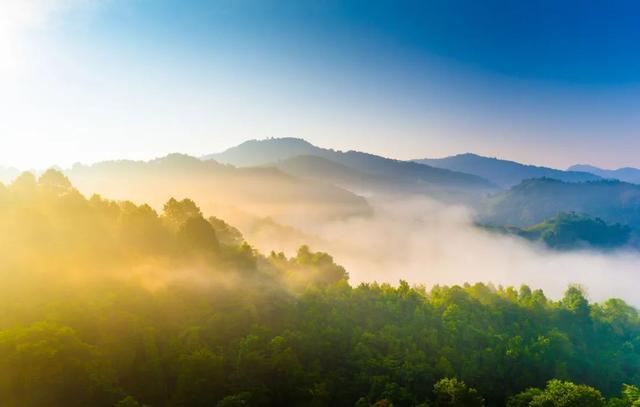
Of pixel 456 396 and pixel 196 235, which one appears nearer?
pixel 456 396

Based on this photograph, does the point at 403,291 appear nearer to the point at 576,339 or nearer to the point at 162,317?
the point at 576,339

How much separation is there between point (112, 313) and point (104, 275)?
9188 mm

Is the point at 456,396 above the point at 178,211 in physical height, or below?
below

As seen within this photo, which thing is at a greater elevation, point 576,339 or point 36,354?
point 36,354

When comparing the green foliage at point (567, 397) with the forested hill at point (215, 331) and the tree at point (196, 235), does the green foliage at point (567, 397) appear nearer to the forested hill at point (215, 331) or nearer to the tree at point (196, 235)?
the forested hill at point (215, 331)

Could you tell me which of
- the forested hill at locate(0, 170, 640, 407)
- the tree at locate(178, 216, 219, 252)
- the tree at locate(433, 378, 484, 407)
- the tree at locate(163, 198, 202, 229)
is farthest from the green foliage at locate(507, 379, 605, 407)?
the tree at locate(163, 198, 202, 229)

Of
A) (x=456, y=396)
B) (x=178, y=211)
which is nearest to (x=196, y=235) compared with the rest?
(x=178, y=211)

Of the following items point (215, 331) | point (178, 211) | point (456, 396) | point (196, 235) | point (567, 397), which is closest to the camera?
→ point (456, 396)

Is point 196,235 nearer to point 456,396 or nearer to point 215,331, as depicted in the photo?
point 215,331

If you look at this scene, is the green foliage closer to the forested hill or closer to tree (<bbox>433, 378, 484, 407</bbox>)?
the forested hill

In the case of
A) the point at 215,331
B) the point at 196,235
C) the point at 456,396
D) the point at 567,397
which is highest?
the point at 196,235

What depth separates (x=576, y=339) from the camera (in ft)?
339

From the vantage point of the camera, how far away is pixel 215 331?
64438 mm

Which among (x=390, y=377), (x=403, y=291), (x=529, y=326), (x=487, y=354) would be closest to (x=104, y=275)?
(x=390, y=377)
